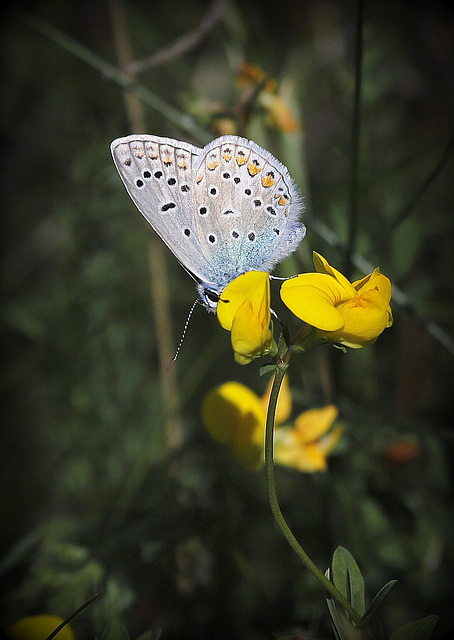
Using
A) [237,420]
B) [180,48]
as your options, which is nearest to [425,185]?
[237,420]

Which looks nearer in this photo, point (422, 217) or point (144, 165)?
point (144, 165)

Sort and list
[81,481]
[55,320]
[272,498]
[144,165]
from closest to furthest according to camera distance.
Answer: [272,498] → [144,165] → [81,481] → [55,320]

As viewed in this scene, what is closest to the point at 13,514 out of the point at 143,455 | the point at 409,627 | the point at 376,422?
the point at 143,455

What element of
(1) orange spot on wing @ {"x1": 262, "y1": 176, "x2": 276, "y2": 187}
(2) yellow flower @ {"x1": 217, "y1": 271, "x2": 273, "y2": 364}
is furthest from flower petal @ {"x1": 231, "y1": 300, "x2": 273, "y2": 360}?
(1) orange spot on wing @ {"x1": 262, "y1": 176, "x2": 276, "y2": 187}

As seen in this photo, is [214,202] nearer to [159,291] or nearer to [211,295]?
[211,295]

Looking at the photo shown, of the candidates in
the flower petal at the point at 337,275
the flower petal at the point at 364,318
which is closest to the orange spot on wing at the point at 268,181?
the flower petal at the point at 337,275

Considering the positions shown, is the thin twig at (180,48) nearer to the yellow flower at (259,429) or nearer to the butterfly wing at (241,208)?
the butterfly wing at (241,208)

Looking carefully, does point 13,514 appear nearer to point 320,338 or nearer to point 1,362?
point 1,362
